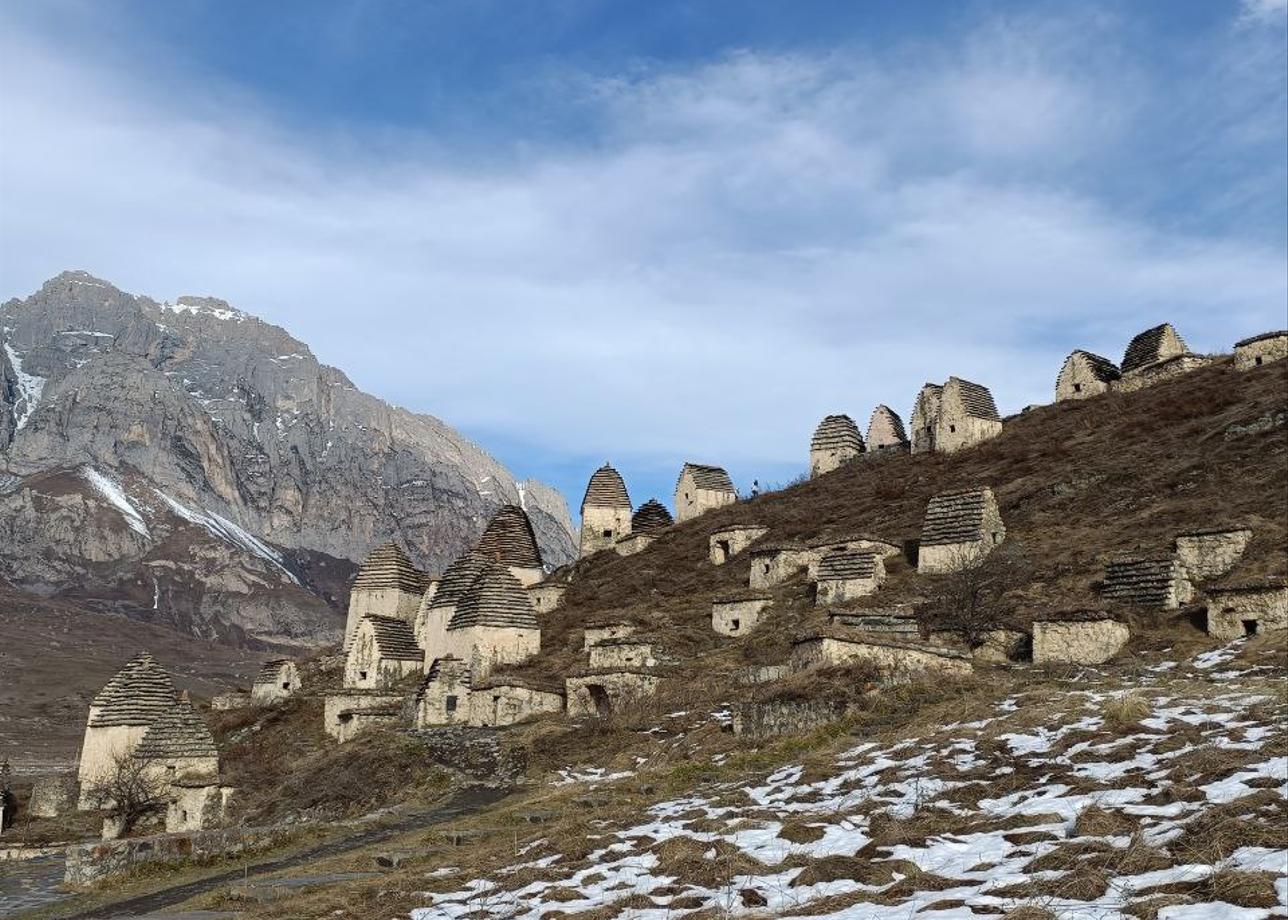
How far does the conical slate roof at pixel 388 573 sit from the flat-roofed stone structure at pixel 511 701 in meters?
21.3

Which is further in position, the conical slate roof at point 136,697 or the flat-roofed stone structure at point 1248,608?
the conical slate roof at point 136,697

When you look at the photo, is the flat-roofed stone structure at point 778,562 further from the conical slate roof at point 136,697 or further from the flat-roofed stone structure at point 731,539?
the conical slate roof at point 136,697

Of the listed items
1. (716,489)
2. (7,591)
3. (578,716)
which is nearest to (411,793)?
(578,716)

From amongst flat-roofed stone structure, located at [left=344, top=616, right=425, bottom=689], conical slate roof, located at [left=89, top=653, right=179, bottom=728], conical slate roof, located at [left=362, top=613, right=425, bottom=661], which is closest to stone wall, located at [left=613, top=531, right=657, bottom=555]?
conical slate roof, located at [left=362, top=613, right=425, bottom=661]

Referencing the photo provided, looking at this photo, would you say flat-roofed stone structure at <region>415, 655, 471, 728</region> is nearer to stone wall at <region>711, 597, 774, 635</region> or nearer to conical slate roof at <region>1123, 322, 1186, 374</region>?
stone wall at <region>711, 597, 774, 635</region>

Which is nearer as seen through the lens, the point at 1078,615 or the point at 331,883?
the point at 331,883

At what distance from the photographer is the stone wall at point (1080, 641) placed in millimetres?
23781

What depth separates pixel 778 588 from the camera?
127 feet

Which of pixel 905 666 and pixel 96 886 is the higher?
pixel 905 666

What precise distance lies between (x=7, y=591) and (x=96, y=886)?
17664 cm

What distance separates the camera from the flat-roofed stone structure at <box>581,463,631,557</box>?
213 feet

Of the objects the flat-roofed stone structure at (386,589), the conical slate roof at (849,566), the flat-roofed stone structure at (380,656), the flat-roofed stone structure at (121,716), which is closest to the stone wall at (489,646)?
the flat-roofed stone structure at (380,656)

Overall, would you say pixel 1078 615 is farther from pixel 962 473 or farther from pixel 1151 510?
pixel 962 473

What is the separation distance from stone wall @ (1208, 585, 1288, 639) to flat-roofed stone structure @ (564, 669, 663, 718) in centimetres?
1269
